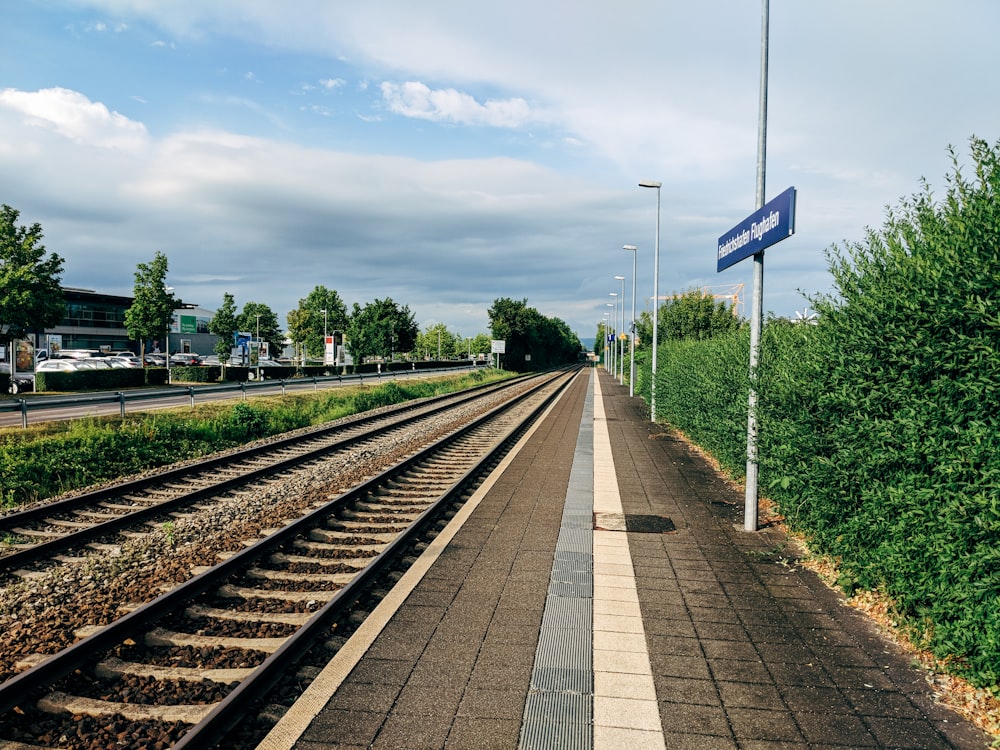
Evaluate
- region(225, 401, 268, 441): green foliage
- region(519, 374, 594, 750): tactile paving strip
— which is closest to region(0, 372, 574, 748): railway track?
region(519, 374, 594, 750): tactile paving strip

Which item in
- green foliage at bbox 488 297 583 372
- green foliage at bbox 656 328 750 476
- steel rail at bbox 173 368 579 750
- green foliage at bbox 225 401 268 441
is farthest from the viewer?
green foliage at bbox 488 297 583 372

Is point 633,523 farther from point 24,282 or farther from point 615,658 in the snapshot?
point 24,282

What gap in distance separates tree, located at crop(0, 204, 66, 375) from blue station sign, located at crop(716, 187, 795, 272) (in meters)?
31.2

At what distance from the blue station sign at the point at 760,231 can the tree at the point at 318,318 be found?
3179 inches

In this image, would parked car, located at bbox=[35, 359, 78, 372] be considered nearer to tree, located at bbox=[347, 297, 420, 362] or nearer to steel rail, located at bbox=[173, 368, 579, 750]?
tree, located at bbox=[347, 297, 420, 362]

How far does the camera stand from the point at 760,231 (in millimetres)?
7801

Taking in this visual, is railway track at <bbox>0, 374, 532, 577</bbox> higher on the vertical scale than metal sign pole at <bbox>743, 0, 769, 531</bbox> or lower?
lower

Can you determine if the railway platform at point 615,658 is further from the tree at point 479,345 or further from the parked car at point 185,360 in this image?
the tree at point 479,345

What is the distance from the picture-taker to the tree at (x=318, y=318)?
87125 mm

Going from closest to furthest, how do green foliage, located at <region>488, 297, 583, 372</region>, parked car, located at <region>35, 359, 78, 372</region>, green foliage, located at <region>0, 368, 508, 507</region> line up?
green foliage, located at <region>0, 368, 508, 507</region> < parked car, located at <region>35, 359, 78, 372</region> < green foliage, located at <region>488, 297, 583, 372</region>

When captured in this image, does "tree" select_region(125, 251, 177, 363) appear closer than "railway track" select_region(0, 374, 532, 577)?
No

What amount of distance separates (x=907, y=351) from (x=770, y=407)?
2.98 meters

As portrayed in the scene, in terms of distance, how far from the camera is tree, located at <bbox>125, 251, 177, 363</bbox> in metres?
43.8

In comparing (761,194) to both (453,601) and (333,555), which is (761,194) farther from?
(333,555)
